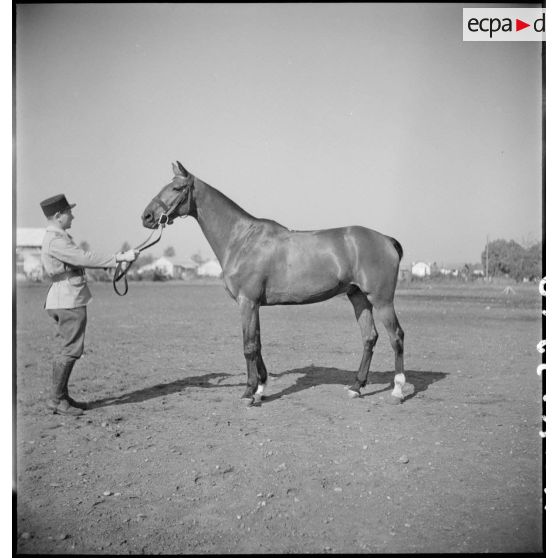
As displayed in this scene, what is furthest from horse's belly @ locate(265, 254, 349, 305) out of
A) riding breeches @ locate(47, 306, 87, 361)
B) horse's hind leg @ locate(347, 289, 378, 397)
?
riding breeches @ locate(47, 306, 87, 361)

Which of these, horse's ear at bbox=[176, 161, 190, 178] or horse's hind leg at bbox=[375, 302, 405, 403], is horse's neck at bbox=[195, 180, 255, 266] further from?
horse's hind leg at bbox=[375, 302, 405, 403]

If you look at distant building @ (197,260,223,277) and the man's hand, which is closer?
the man's hand

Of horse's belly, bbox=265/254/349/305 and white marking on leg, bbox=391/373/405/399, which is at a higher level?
horse's belly, bbox=265/254/349/305

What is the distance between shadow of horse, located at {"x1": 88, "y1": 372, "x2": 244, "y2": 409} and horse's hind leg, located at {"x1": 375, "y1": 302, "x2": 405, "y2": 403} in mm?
2199

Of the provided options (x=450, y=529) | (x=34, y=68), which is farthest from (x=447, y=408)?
(x=34, y=68)

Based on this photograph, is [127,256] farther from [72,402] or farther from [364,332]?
[364,332]

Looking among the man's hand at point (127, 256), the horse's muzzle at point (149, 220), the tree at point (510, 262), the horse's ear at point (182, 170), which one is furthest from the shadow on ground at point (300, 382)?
the horse's ear at point (182, 170)

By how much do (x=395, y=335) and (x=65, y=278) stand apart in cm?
387

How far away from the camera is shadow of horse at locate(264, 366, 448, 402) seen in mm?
6094

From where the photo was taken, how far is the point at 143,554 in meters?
2.97

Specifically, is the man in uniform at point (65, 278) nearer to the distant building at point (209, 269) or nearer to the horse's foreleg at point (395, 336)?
the horse's foreleg at point (395, 336)

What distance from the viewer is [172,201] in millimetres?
5195

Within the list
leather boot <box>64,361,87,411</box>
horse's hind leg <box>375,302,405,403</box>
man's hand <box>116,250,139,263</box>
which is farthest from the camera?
horse's hind leg <box>375,302,405,403</box>
